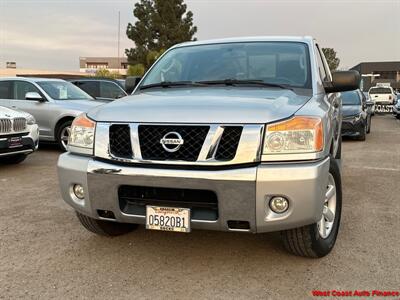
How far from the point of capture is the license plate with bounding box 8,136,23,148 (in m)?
7.23

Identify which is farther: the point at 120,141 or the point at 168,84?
the point at 168,84

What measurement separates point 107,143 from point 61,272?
1045 mm

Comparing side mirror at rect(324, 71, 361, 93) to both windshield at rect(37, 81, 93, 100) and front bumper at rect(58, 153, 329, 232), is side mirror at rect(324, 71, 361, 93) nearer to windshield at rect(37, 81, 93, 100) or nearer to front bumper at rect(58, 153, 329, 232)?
front bumper at rect(58, 153, 329, 232)

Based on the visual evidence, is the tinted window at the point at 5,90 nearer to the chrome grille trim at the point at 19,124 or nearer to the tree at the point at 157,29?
the chrome grille trim at the point at 19,124

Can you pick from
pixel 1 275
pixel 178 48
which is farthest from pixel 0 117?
pixel 1 275

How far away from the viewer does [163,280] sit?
3301 millimetres

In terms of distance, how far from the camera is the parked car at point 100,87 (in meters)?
13.0

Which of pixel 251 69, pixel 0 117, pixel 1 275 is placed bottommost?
pixel 1 275

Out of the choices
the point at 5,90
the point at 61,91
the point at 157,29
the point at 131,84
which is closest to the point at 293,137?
the point at 131,84

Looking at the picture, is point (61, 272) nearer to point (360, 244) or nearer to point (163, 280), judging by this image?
point (163, 280)

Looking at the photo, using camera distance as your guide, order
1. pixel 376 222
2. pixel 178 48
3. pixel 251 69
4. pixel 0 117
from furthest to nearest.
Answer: pixel 0 117
pixel 178 48
pixel 376 222
pixel 251 69

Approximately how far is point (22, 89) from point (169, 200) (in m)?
8.07

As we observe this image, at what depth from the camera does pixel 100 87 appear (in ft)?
43.1

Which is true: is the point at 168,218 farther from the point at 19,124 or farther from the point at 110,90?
the point at 110,90
